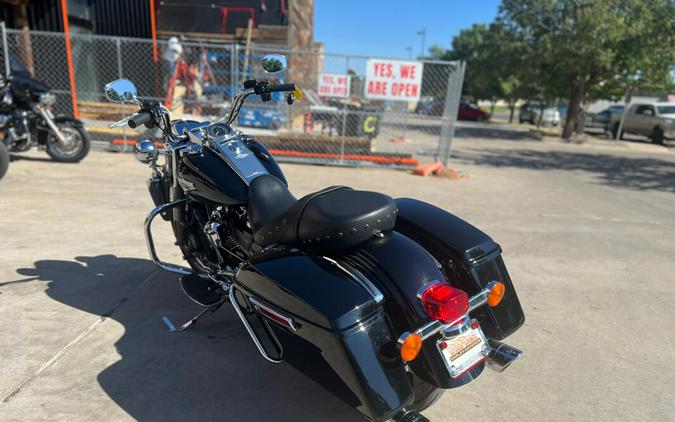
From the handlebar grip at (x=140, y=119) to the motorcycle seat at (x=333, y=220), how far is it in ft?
4.29

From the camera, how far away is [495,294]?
2.41 m

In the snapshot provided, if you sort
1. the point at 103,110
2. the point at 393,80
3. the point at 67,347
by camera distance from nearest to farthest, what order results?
1. the point at 67,347
2. the point at 393,80
3. the point at 103,110

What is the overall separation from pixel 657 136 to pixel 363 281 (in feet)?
74.8

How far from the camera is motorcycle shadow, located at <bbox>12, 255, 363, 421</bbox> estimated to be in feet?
8.16

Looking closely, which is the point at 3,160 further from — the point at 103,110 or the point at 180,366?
the point at 103,110

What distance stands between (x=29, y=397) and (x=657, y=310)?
437 centimetres

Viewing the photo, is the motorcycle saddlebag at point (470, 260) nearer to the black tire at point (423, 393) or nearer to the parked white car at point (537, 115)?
the black tire at point (423, 393)

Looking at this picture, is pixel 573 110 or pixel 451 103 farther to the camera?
pixel 573 110

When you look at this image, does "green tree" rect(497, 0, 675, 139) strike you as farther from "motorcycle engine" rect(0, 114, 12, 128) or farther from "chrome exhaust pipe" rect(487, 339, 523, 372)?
"chrome exhaust pipe" rect(487, 339, 523, 372)

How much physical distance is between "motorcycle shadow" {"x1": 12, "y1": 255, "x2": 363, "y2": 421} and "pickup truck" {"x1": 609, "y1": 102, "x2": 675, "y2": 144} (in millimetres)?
21906

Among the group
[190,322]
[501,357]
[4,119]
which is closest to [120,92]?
[190,322]

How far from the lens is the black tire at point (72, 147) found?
25.7 feet

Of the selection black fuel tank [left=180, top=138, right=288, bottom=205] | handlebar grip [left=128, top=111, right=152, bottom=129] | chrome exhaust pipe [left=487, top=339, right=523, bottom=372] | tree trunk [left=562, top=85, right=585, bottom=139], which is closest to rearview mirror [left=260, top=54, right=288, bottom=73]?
black fuel tank [left=180, top=138, right=288, bottom=205]

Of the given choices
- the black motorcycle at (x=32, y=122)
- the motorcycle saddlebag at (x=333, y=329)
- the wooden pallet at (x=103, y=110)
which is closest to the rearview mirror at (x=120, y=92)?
the motorcycle saddlebag at (x=333, y=329)
